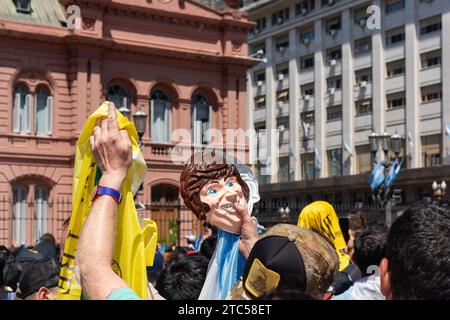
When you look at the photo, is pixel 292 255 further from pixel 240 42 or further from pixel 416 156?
pixel 416 156

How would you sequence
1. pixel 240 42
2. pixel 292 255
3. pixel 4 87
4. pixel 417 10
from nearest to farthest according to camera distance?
pixel 292 255 < pixel 4 87 < pixel 240 42 < pixel 417 10

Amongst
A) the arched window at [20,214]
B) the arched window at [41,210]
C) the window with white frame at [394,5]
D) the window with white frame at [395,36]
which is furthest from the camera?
the window with white frame at [395,36]

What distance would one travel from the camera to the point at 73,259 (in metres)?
3.19

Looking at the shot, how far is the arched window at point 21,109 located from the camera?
2619 centimetres

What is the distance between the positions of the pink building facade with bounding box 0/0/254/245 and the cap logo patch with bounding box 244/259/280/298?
22206 mm

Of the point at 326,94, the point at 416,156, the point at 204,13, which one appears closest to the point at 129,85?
the point at 204,13

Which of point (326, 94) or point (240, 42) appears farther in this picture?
point (326, 94)

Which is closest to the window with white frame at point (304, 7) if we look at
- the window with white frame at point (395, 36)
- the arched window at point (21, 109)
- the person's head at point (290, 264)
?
the window with white frame at point (395, 36)

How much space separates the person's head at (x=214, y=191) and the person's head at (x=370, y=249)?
4.43ft

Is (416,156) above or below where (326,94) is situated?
below

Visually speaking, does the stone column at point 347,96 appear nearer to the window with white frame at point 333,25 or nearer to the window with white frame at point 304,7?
the window with white frame at point 333,25

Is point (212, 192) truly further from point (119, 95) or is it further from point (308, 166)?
point (308, 166)
